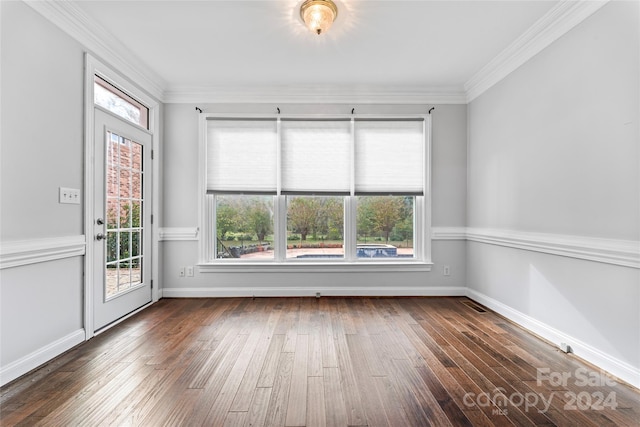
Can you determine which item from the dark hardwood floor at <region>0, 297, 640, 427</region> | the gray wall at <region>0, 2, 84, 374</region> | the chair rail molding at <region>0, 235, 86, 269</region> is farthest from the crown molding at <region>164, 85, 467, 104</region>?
the dark hardwood floor at <region>0, 297, 640, 427</region>

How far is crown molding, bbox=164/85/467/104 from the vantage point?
13.0ft

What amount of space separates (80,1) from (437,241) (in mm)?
4332

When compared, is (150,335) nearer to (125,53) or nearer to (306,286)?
(306,286)

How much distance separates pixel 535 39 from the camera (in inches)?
110

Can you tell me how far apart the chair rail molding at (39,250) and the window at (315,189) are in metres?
1.56

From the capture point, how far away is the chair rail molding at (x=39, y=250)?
2.01 meters

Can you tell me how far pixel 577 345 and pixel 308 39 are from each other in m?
3.42

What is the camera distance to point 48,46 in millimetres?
2326

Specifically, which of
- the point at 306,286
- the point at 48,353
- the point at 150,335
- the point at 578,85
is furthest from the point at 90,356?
the point at 578,85

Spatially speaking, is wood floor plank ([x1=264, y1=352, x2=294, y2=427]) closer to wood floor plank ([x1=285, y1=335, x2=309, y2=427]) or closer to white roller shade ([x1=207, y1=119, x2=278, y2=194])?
wood floor plank ([x1=285, y1=335, x2=309, y2=427])

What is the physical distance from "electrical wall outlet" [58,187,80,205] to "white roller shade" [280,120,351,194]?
2.13 meters

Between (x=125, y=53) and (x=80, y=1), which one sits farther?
(x=125, y=53)

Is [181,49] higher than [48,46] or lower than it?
higher

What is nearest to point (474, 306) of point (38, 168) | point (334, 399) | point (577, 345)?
point (577, 345)
